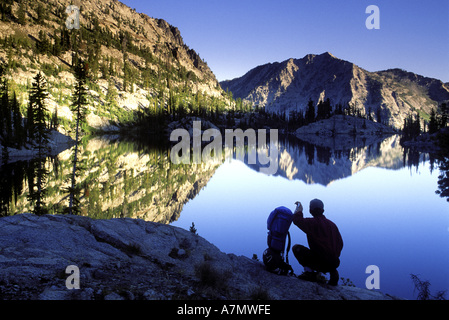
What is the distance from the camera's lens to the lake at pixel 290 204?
1305cm

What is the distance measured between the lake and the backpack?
4212mm

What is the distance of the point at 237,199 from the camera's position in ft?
82.8

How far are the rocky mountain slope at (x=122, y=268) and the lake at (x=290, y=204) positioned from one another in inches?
191

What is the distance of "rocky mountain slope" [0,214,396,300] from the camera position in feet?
17.1

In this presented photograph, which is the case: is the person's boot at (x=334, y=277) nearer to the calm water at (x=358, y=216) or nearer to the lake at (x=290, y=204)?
the lake at (x=290, y=204)

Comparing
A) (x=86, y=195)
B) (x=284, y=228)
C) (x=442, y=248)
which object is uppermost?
(x=284, y=228)

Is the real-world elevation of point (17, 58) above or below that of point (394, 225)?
above

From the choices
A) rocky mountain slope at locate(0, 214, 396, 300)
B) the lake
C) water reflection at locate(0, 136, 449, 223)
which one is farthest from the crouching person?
water reflection at locate(0, 136, 449, 223)

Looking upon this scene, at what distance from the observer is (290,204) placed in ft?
71.8

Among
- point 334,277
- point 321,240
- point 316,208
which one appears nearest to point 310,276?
point 334,277

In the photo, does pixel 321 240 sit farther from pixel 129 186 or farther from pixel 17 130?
pixel 17 130

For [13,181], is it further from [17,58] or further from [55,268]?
[17,58]
